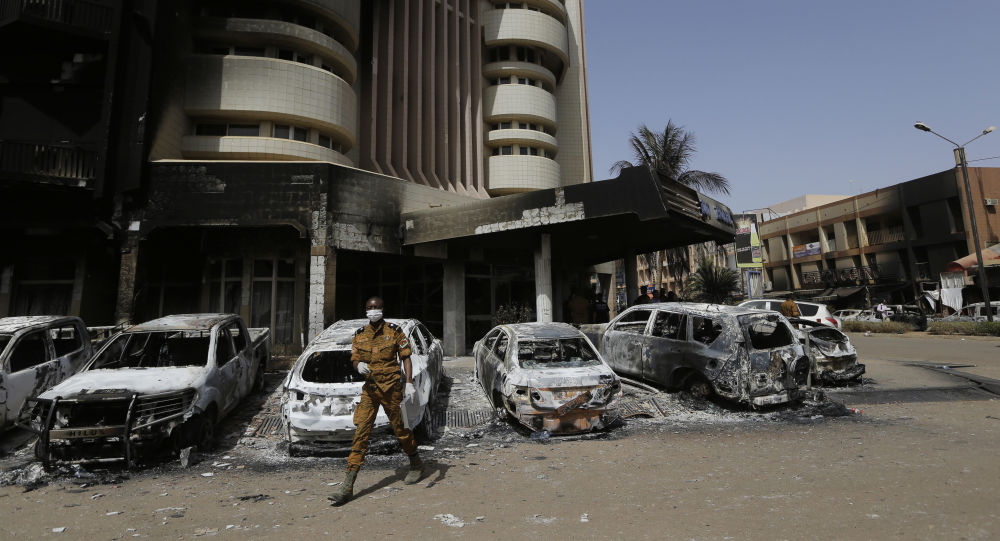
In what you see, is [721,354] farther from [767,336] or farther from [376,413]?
[376,413]

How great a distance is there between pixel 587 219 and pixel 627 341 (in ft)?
12.0

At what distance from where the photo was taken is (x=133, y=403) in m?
5.16

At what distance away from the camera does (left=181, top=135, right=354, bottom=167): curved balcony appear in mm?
16234

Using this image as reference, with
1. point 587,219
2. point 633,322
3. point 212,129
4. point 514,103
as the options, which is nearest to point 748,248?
point 514,103

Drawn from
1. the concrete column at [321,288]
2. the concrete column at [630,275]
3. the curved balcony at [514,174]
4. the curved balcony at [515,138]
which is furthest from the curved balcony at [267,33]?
the concrete column at [630,275]

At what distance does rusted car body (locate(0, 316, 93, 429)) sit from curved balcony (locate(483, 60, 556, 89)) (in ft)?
76.9

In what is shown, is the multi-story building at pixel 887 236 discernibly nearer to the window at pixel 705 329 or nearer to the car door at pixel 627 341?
the car door at pixel 627 341

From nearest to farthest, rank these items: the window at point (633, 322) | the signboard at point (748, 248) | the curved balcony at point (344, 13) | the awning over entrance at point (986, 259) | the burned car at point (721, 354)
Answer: the burned car at point (721, 354) < the window at point (633, 322) < the curved balcony at point (344, 13) < the awning over entrance at point (986, 259) < the signboard at point (748, 248)

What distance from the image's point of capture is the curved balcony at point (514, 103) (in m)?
26.0

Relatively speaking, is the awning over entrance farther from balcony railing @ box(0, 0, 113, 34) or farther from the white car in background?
balcony railing @ box(0, 0, 113, 34)

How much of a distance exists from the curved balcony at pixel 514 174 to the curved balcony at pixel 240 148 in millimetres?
11095

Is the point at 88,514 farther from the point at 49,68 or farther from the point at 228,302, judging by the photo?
the point at 49,68

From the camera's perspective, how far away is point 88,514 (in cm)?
412

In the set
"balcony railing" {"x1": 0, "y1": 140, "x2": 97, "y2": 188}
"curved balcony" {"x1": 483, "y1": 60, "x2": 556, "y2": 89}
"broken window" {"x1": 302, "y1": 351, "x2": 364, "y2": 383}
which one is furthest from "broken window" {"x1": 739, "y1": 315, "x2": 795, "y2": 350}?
"curved balcony" {"x1": 483, "y1": 60, "x2": 556, "y2": 89}
